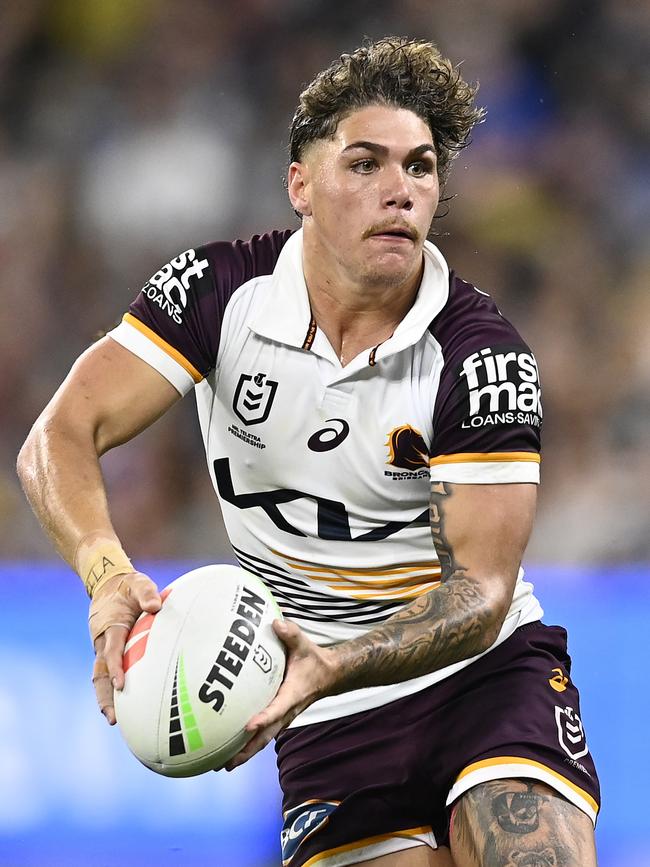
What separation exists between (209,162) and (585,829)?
236 inches

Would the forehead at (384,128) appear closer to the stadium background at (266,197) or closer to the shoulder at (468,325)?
the shoulder at (468,325)

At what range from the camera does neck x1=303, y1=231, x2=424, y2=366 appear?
3125 millimetres

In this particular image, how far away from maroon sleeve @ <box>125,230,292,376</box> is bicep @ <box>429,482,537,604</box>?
733 millimetres

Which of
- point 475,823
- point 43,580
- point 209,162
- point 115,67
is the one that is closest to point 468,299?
point 475,823

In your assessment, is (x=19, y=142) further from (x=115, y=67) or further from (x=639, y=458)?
(x=639, y=458)

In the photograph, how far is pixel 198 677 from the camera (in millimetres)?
2334

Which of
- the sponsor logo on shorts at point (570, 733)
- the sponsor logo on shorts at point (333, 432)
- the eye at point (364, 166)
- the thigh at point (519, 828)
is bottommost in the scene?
the thigh at point (519, 828)

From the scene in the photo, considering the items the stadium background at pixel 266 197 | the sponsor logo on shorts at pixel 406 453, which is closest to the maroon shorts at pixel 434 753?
the sponsor logo on shorts at pixel 406 453

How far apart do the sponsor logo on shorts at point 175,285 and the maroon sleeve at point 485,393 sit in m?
0.65

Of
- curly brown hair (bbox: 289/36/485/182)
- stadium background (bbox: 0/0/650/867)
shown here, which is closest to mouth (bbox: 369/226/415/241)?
curly brown hair (bbox: 289/36/485/182)

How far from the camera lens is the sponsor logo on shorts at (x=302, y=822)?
304 centimetres

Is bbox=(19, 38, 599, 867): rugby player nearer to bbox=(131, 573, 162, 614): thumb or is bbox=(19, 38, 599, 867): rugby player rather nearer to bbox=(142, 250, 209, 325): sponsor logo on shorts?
bbox=(142, 250, 209, 325): sponsor logo on shorts

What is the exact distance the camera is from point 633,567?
6.96 meters

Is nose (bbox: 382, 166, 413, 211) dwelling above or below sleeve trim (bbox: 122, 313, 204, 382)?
above
